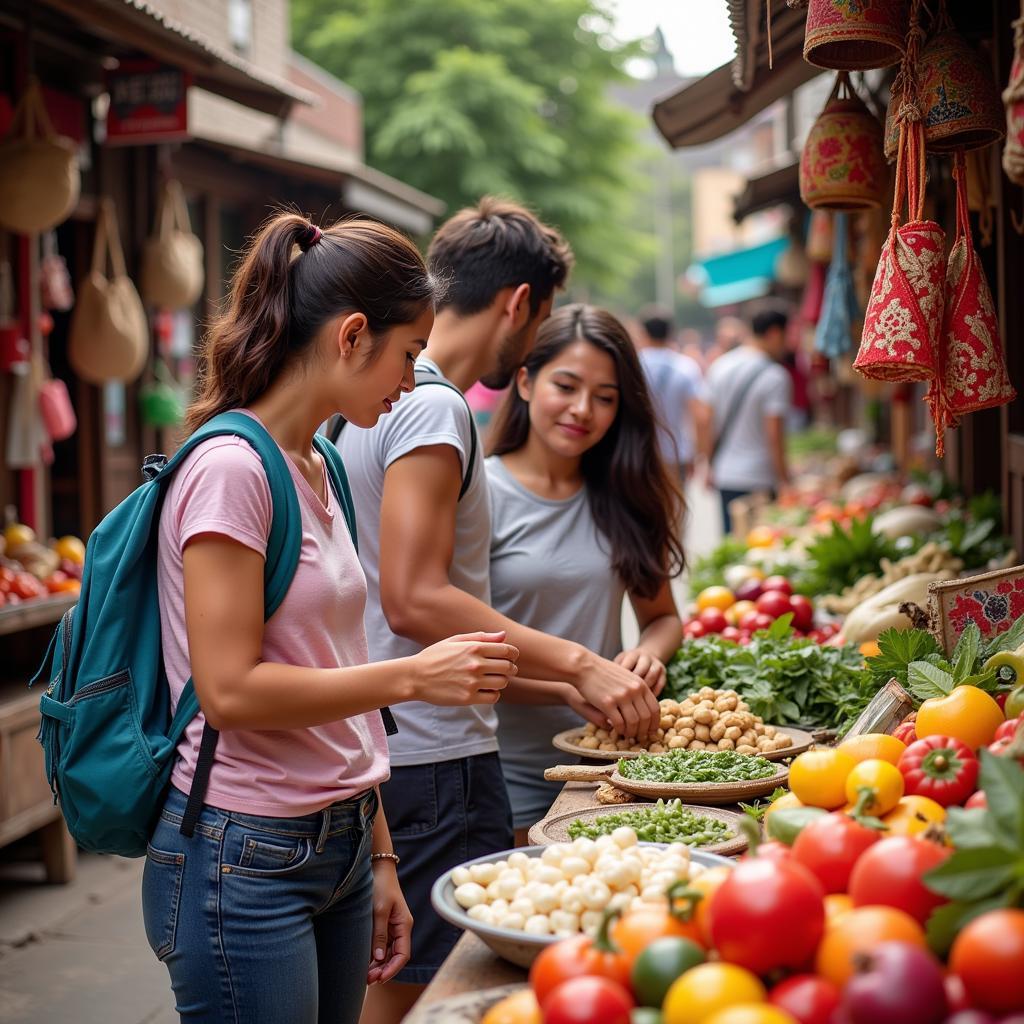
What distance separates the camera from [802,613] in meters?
5.07

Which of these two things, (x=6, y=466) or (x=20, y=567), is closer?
(x=20, y=567)

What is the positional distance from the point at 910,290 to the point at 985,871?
1412mm

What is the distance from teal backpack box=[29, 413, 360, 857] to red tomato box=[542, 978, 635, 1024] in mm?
903

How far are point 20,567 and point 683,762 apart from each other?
13.5 feet

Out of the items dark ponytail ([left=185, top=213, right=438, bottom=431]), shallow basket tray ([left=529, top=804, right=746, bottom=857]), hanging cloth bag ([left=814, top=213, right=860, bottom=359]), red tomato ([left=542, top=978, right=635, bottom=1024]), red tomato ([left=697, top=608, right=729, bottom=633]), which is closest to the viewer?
red tomato ([left=542, top=978, right=635, bottom=1024])

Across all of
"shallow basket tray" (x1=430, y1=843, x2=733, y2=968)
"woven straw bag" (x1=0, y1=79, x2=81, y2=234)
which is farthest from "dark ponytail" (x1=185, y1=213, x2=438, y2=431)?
"woven straw bag" (x1=0, y1=79, x2=81, y2=234)

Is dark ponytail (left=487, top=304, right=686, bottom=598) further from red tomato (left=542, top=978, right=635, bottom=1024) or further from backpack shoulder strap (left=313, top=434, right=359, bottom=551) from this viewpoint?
red tomato (left=542, top=978, right=635, bottom=1024)

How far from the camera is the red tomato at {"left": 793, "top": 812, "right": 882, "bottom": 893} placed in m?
1.75

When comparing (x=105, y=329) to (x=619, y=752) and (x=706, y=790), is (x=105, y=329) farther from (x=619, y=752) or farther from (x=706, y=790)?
(x=706, y=790)

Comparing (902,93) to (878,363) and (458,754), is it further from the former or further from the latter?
(458,754)

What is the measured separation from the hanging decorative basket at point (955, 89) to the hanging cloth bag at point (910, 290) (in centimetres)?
5

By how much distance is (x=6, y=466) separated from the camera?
707 cm

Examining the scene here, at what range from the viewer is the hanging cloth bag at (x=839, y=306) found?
7.55 meters

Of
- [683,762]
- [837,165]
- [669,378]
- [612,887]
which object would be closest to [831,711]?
[683,762]
